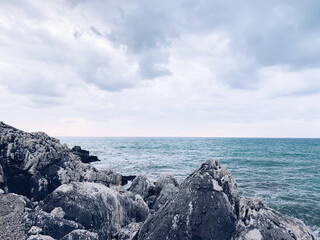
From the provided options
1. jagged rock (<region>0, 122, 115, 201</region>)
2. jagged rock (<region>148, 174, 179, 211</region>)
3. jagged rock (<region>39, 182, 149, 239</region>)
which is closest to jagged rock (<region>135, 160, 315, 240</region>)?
jagged rock (<region>39, 182, 149, 239</region>)

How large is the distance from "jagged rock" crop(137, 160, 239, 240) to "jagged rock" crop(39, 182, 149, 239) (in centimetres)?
252

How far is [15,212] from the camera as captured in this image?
8.58m

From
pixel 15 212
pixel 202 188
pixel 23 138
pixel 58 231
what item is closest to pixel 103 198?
pixel 58 231

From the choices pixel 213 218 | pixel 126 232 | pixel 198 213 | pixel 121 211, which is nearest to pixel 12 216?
pixel 121 211

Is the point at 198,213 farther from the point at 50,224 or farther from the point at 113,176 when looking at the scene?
the point at 113,176

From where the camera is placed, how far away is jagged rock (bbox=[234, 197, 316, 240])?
6.02 metres

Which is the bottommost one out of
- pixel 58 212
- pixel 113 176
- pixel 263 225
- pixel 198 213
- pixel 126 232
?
pixel 113 176

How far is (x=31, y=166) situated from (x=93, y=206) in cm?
648

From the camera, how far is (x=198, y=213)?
20.0 ft

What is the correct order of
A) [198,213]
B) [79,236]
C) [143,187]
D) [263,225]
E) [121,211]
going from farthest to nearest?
[143,187] < [121,211] < [79,236] < [263,225] < [198,213]

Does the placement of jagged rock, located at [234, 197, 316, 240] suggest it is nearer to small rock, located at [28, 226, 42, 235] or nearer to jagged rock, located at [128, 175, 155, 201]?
small rock, located at [28, 226, 42, 235]

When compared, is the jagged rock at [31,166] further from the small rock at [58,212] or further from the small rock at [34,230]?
the small rock at [34,230]

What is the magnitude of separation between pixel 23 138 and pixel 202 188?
1236 centimetres

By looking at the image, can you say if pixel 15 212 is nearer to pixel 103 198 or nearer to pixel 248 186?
pixel 103 198
